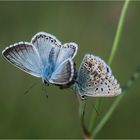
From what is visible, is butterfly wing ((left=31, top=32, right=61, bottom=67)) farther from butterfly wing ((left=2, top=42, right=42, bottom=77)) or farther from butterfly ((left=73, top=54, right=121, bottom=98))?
butterfly ((left=73, top=54, right=121, bottom=98))

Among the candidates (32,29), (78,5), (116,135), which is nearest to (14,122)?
(116,135)

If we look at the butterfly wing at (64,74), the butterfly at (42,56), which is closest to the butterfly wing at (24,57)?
the butterfly at (42,56)

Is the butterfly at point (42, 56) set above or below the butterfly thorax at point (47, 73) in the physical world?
above

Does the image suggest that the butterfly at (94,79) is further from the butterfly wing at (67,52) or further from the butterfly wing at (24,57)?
the butterfly wing at (24,57)

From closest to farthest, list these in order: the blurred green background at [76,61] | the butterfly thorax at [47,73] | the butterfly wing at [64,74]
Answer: the butterfly wing at [64,74]
the butterfly thorax at [47,73]
the blurred green background at [76,61]

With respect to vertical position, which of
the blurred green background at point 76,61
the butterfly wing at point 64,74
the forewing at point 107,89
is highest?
the butterfly wing at point 64,74

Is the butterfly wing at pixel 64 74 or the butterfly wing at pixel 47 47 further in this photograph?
the butterfly wing at pixel 47 47
